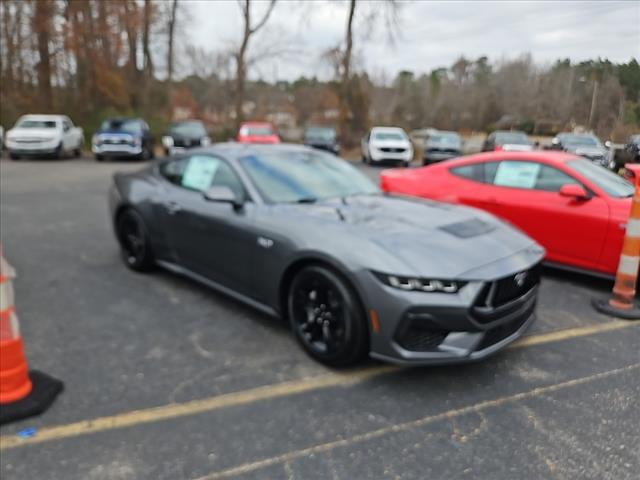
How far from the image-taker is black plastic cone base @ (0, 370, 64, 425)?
2642 millimetres

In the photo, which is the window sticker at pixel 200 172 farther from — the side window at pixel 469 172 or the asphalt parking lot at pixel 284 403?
the side window at pixel 469 172

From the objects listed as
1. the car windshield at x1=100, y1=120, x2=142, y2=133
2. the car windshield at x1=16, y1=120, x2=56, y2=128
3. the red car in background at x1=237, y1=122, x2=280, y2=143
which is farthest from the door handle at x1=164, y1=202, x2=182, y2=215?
the car windshield at x1=16, y1=120, x2=56, y2=128

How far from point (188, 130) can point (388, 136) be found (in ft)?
26.4

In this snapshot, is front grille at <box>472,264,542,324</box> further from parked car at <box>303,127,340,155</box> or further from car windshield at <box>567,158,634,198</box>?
parked car at <box>303,127,340,155</box>

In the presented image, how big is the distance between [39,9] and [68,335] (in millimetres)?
24878

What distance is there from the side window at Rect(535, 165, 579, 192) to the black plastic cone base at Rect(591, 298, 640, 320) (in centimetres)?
124

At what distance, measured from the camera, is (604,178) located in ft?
16.2

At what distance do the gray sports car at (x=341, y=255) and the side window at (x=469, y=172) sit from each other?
1735 mm

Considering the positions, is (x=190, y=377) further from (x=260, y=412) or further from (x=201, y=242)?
(x=201, y=242)

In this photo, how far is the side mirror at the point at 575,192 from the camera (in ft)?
15.3

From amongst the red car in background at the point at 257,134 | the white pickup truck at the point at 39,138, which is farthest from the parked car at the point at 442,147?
the white pickup truck at the point at 39,138

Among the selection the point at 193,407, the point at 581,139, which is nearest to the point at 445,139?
the point at 581,139

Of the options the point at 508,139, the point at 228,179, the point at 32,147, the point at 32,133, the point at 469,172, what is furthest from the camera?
the point at 32,147

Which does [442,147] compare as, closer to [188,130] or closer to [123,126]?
[188,130]
